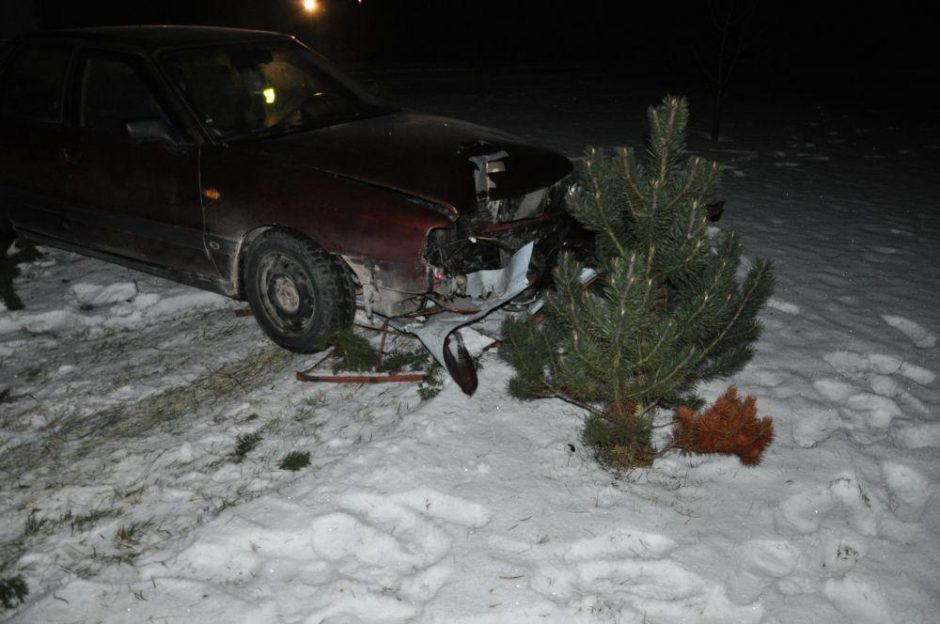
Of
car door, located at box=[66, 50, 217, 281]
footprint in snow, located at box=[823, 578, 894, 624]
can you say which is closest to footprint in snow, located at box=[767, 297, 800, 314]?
footprint in snow, located at box=[823, 578, 894, 624]

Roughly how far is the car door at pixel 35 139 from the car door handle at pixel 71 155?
0.14ft

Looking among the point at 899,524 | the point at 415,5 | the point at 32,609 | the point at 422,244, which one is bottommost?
the point at 32,609

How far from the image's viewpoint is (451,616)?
2.56 m

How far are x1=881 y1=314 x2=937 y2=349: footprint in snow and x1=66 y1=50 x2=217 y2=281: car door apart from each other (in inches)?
162

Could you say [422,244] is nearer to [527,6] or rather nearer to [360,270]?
[360,270]

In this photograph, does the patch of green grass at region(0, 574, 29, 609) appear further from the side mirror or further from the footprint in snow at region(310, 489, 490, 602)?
the side mirror

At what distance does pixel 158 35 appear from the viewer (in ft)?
15.2

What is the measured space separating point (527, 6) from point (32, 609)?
26.8 meters

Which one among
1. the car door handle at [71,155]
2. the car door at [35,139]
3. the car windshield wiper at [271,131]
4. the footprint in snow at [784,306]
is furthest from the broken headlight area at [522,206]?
the car door at [35,139]

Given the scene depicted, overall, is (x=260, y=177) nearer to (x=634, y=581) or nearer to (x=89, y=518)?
(x=89, y=518)

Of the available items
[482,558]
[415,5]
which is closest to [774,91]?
[415,5]

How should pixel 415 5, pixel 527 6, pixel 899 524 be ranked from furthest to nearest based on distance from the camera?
pixel 527 6, pixel 415 5, pixel 899 524

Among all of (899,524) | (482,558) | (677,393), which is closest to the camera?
(482,558)

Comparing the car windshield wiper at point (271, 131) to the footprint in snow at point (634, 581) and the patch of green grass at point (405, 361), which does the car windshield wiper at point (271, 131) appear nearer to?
the patch of green grass at point (405, 361)
